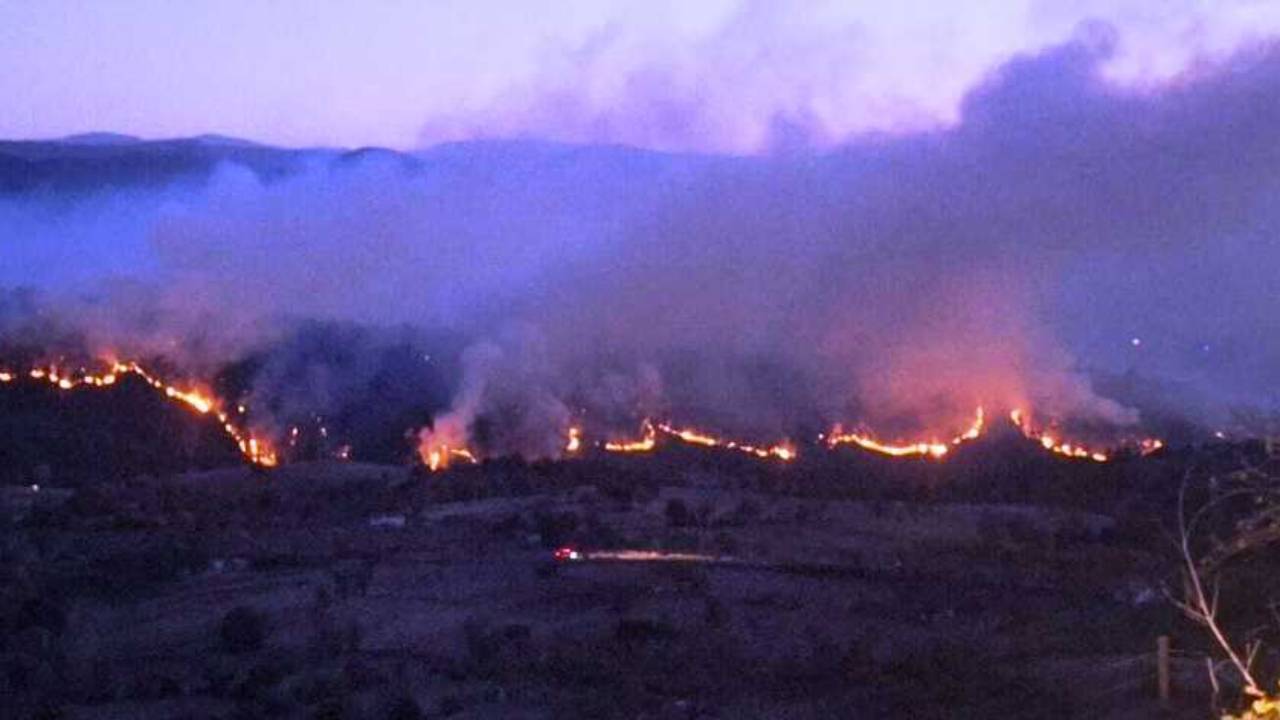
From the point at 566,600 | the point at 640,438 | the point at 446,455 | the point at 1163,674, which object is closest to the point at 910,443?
the point at 640,438

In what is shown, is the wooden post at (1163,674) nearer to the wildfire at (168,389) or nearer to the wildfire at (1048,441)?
the wildfire at (1048,441)

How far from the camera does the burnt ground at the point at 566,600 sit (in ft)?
92.7

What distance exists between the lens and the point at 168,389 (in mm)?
66500

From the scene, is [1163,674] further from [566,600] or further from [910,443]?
[910,443]

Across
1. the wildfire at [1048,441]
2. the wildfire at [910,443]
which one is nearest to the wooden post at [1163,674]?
the wildfire at [1048,441]

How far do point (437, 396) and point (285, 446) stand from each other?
5942mm

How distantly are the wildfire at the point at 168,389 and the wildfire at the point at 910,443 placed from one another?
19.1 meters

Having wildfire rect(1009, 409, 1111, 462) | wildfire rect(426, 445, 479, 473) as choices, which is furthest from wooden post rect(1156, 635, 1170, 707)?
wildfire rect(426, 445, 479, 473)

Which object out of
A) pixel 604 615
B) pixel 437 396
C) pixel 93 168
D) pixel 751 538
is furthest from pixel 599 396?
pixel 93 168

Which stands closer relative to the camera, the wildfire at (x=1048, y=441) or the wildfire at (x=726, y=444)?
the wildfire at (x=1048, y=441)

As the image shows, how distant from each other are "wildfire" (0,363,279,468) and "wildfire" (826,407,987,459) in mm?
19075

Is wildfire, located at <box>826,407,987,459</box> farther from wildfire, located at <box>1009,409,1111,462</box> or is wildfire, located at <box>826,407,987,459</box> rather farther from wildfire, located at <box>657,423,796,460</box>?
wildfire, located at <box>657,423,796,460</box>

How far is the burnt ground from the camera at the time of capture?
92.7ft

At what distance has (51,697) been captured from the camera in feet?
94.1
